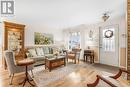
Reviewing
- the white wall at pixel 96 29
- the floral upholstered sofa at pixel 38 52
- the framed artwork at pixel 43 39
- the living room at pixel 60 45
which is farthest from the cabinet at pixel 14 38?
the white wall at pixel 96 29

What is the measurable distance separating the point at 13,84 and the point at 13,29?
295 cm

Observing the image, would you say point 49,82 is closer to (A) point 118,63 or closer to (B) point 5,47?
(B) point 5,47

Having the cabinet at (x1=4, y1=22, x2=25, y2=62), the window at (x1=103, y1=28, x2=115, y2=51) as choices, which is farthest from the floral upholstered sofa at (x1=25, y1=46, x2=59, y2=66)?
the window at (x1=103, y1=28, x2=115, y2=51)

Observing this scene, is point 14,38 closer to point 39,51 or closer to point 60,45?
point 39,51

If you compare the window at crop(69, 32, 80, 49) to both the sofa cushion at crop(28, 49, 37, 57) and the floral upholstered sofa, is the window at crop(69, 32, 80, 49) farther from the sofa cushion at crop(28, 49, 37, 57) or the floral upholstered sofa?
the sofa cushion at crop(28, 49, 37, 57)

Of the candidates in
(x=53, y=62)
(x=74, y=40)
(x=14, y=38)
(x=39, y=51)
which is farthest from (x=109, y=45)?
(x=14, y=38)

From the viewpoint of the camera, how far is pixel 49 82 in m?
3.52

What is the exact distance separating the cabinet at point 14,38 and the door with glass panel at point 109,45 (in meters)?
4.11

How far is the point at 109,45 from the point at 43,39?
3793mm

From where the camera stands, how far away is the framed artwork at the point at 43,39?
6.84 meters

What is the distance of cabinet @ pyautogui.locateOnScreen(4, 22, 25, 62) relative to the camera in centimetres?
518

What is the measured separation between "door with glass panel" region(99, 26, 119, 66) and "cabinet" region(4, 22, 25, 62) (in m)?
4.11

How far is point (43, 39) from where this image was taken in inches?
284

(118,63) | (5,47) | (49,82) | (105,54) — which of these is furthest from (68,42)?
(49,82)
